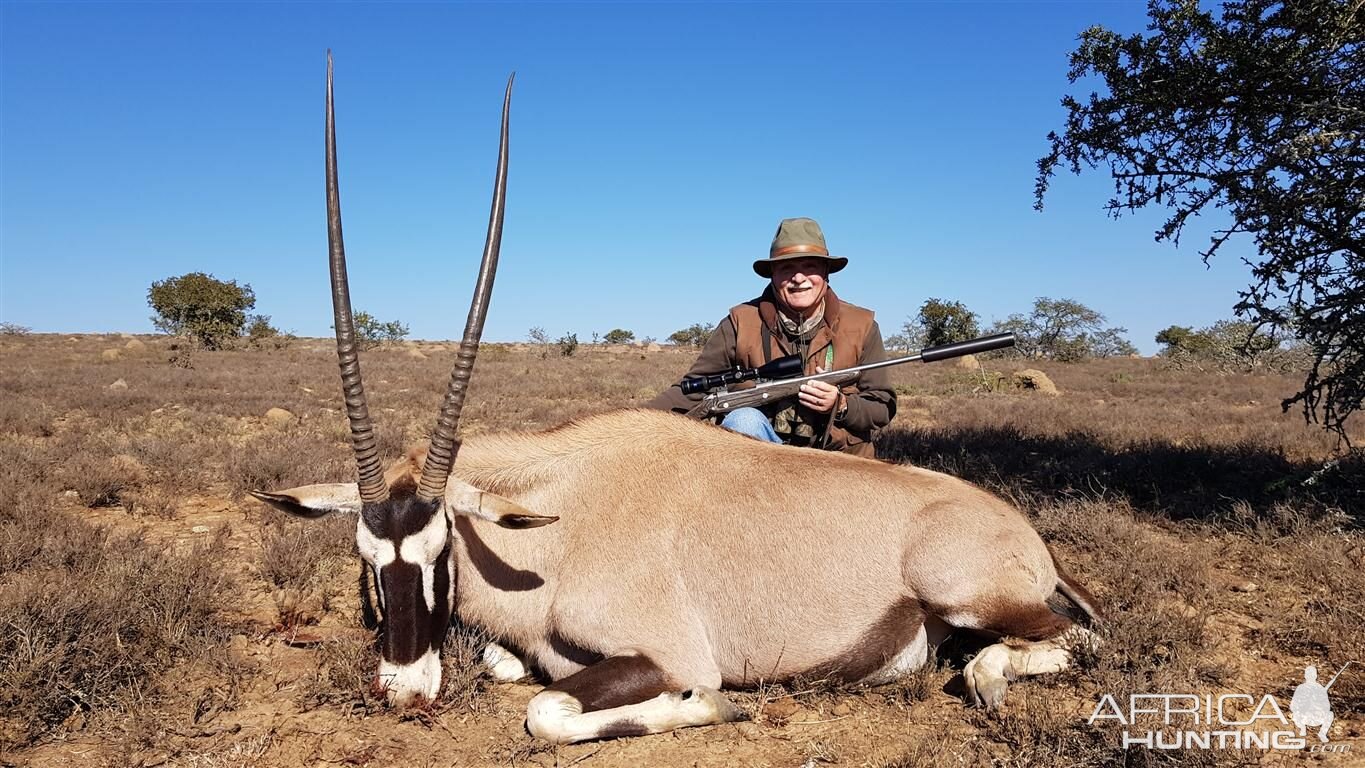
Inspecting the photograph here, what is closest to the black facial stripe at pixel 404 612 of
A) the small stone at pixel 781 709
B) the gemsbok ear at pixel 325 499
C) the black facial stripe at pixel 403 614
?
the black facial stripe at pixel 403 614

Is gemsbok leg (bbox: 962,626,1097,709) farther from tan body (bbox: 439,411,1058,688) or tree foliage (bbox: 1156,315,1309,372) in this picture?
tree foliage (bbox: 1156,315,1309,372)

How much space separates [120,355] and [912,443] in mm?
28761

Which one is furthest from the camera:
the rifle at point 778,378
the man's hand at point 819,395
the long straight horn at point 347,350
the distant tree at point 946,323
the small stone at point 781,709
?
the distant tree at point 946,323

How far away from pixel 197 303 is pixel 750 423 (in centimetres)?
4347

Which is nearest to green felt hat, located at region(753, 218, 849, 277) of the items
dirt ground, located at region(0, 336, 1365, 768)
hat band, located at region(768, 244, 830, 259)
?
hat band, located at region(768, 244, 830, 259)

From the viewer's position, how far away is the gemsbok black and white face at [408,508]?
3158 mm

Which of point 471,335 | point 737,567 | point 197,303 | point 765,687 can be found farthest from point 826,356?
point 197,303

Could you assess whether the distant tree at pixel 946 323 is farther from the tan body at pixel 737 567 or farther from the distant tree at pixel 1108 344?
the tan body at pixel 737 567

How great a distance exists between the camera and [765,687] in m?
3.70

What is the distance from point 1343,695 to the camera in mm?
3373

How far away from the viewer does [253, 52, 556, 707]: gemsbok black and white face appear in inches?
124

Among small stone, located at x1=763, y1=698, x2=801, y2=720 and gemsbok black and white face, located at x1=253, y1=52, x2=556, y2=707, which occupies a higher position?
gemsbok black and white face, located at x1=253, y1=52, x2=556, y2=707

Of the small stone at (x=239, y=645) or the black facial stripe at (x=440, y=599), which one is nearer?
the black facial stripe at (x=440, y=599)

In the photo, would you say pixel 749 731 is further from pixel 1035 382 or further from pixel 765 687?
pixel 1035 382
